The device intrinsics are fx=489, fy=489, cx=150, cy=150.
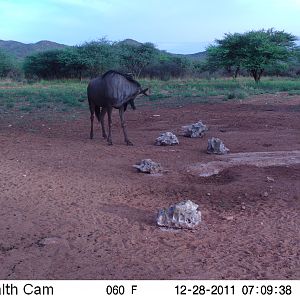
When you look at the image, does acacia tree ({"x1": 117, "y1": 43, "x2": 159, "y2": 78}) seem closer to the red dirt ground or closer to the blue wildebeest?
the blue wildebeest

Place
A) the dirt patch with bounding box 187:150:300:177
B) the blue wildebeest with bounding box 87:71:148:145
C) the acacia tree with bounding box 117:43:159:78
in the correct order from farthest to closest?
the acacia tree with bounding box 117:43:159:78 < the blue wildebeest with bounding box 87:71:148:145 < the dirt patch with bounding box 187:150:300:177

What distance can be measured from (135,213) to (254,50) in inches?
1156

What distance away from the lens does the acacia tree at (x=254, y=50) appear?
107 feet

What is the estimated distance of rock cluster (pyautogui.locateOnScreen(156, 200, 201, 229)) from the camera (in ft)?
17.0

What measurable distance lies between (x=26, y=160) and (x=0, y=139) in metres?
2.56

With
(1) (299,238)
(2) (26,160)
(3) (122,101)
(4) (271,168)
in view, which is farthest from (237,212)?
(3) (122,101)

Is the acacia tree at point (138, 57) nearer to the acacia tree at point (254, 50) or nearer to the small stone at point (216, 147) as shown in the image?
the acacia tree at point (254, 50)

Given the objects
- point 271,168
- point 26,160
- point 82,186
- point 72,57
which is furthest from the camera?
point 72,57

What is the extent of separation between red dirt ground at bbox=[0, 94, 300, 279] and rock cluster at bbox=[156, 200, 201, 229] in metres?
0.09

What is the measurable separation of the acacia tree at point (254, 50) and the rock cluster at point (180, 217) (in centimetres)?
2856

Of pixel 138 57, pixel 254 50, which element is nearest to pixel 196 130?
pixel 254 50

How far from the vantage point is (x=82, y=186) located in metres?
6.80

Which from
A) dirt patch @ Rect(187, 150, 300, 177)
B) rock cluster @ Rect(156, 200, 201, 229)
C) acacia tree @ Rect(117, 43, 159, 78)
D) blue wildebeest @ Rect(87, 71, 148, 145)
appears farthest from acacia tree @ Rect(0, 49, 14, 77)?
rock cluster @ Rect(156, 200, 201, 229)

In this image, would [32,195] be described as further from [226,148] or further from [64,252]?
[226,148]
